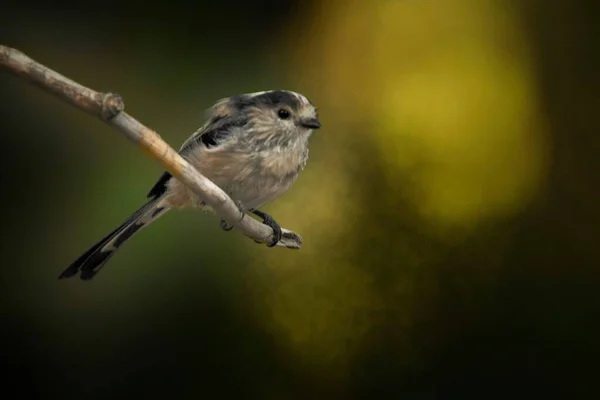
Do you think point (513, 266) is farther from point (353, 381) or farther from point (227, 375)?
point (227, 375)

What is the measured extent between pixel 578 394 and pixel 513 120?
3.25 feet

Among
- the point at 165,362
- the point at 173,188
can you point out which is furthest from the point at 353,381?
the point at 173,188

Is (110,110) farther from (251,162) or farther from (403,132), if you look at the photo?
(403,132)

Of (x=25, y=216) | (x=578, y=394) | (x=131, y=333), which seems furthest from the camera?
(x=578, y=394)

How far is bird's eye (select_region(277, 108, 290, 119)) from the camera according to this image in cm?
178

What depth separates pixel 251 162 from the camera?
1770 mm

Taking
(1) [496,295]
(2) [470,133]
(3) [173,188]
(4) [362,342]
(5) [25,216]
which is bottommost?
(5) [25,216]

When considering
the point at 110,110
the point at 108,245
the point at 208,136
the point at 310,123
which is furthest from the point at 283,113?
the point at 110,110

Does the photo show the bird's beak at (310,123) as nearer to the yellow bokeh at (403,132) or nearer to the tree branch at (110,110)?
the tree branch at (110,110)

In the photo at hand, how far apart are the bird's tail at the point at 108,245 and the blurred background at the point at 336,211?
30 centimetres

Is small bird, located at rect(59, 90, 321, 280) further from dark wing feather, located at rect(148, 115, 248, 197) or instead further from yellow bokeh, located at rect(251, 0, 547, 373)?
yellow bokeh, located at rect(251, 0, 547, 373)

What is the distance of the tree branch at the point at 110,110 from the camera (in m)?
1.15

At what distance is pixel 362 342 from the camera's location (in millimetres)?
2611

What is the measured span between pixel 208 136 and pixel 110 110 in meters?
0.67
